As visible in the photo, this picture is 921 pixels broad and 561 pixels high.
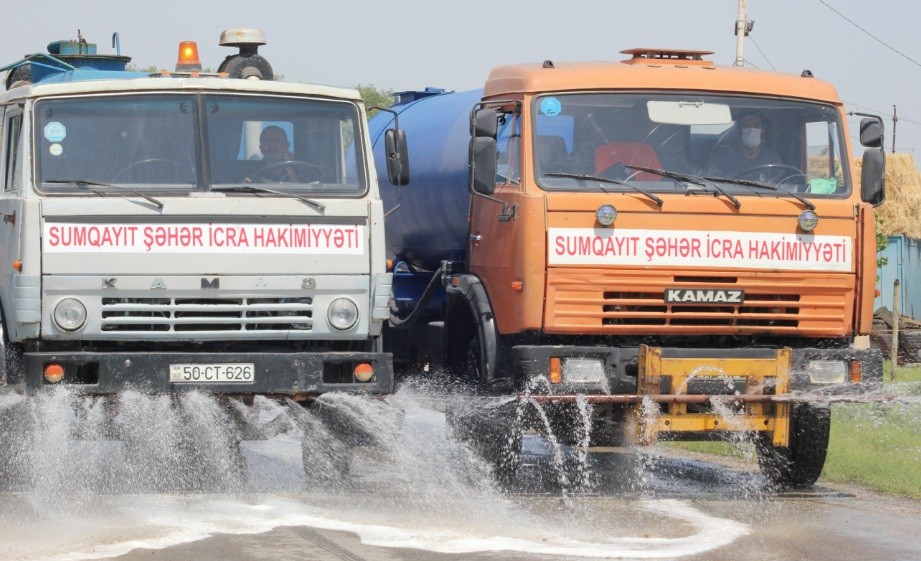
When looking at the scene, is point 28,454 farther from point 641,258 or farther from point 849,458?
point 849,458

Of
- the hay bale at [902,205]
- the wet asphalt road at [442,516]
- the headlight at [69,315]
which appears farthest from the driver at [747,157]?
the hay bale at [902,205]

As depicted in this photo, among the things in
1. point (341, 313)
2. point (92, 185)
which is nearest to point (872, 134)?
point (341, 313)

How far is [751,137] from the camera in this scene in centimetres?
987

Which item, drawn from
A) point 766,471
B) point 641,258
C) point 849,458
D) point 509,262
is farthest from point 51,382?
point 849,458

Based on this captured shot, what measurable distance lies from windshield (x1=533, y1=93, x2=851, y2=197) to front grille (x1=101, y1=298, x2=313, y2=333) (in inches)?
75.5

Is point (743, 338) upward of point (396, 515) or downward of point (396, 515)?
upward

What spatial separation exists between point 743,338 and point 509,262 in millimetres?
1765

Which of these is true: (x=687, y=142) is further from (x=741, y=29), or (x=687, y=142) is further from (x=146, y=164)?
(x=741, y=29)

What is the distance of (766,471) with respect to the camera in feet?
34.9

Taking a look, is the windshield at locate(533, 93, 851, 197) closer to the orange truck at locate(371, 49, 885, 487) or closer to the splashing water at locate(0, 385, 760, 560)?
the orange truck at locate(371, 49, 885, 487)

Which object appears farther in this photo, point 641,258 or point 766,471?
point 766,471

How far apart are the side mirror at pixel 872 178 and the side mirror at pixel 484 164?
263 centimetres

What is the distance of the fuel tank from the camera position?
11336mm

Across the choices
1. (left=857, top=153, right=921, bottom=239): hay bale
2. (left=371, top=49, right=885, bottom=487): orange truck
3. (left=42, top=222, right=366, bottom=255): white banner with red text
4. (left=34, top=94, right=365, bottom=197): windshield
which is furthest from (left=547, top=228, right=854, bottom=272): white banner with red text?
(left=857, top=153, right=921, bottom=239): hay bale
